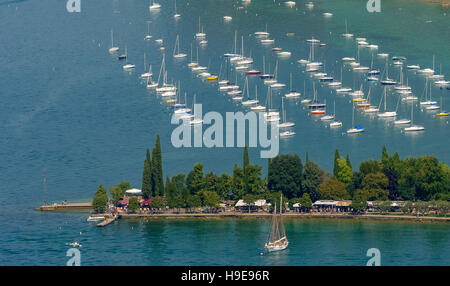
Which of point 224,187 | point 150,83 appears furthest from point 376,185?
point 150,83

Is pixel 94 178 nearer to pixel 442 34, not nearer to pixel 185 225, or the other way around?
pixel 185 225

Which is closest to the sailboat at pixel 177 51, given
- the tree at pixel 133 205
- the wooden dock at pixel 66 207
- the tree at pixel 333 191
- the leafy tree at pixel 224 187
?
the leafy tree at pixel 224 187

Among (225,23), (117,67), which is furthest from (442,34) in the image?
(117,67)

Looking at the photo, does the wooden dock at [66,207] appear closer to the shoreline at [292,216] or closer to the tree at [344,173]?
the shoreline at [292,216]

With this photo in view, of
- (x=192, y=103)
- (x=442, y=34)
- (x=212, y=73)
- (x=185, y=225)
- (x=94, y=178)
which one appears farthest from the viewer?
(x=442, y=34)

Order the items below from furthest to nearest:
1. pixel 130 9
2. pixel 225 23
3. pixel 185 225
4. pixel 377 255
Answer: pixel 130 9, pixel 225 23, pixel 185 225, pixel 377 255

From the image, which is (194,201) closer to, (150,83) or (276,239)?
(276,239)
